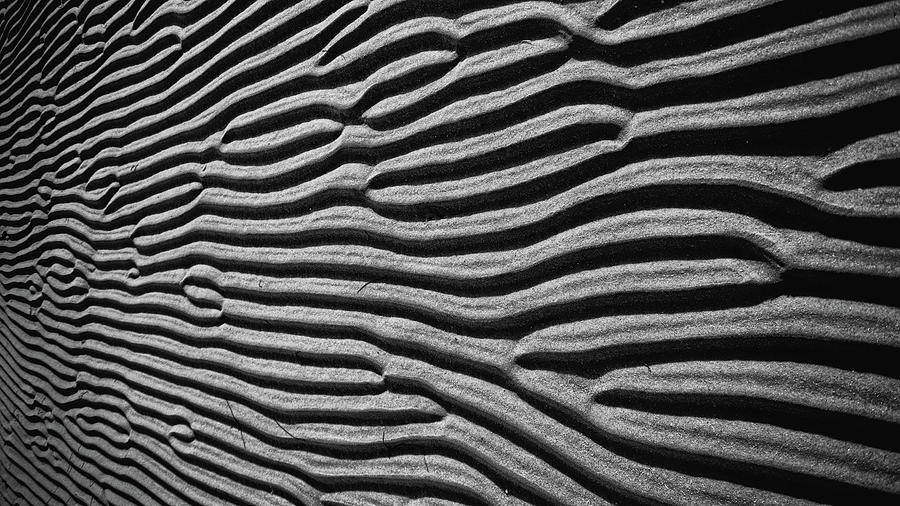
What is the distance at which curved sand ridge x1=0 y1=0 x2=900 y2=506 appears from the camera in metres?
0.99

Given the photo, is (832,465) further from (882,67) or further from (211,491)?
(211,491)

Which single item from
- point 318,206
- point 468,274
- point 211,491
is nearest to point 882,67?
point 468,274

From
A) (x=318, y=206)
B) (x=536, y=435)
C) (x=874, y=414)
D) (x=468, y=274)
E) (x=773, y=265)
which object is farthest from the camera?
(x=318, y=206)

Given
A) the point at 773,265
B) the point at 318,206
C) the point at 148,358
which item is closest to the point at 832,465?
the point at 773,265

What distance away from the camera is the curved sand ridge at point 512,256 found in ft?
3.25

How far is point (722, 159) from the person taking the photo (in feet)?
3.59

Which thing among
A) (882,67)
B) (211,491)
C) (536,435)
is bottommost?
(211,491)

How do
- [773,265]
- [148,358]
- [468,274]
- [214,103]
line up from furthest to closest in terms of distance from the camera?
[148,358] → [214,103] → [468,274] → [773,265]

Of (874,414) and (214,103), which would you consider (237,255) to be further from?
(874,414)

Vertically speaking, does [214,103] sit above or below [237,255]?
above

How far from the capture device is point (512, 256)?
4.42 feet

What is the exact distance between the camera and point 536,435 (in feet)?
4.11

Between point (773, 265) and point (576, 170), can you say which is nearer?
point (773, 265)

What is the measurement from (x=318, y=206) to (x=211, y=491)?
1.13m
